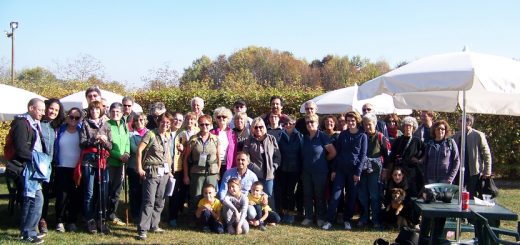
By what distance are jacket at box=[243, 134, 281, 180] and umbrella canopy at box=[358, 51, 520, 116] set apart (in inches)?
85.7

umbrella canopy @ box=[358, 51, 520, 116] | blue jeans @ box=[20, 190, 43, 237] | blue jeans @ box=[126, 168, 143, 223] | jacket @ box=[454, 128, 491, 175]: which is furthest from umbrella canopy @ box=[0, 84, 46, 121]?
jacket @ box=[454, 128, 491, 175]

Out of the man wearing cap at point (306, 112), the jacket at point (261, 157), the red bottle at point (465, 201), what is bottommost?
the red bottle at point (465, 201)

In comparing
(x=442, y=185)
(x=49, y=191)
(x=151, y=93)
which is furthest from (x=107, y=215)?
(x=151, y=93)

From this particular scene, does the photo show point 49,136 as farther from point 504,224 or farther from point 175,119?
point 504,224

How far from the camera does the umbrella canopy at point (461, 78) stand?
470 cm

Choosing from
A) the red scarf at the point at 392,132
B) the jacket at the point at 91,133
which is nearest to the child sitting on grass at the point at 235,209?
the jacket at the point at 91,133

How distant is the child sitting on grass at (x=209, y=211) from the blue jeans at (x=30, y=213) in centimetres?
213

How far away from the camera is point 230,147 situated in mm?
7793

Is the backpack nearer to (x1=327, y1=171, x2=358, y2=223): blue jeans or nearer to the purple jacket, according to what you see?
the purple jacket

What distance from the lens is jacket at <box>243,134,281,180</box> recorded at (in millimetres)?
7699

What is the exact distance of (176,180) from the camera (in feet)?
25.2

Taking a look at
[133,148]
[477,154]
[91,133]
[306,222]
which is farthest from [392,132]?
[91,133]

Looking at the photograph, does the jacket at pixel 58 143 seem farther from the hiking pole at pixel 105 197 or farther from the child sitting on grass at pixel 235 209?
the child sitting on grass at pixel 235 209

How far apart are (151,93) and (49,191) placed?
11.3 m
